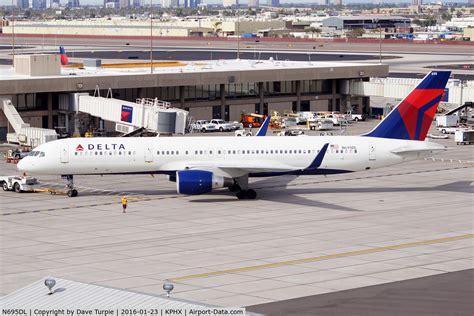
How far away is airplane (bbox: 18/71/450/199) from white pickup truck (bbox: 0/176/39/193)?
277 cm

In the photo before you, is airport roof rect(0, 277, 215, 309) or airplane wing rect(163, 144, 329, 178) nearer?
airport roof rect(0, 277, 215, 309)

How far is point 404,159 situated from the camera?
65.8m

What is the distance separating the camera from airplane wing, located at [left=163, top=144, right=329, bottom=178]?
63.0 m

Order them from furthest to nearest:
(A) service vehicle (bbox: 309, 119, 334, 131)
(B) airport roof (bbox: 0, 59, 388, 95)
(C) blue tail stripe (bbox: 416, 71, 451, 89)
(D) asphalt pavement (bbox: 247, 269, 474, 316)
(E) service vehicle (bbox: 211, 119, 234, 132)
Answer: (A) service vehicle (bbox: 309, 119, 334, 131) → (E) service vehicle (bbox: 211, 119, 234, 132) → (B) airport roof (bbox: 0, 59, 388, 95) → (C) blue tail stripe (bbox: 416, 71, 451, 89) → (D) asphalt pavement (bbox: 247, 269, 474, 316)

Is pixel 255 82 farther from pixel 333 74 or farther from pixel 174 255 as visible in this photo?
pixel 174 255

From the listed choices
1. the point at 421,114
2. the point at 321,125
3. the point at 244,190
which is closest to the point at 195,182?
the point at 244,190

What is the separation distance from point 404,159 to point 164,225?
724 inches

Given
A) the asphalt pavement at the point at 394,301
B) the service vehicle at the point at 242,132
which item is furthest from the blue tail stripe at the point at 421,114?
the service vehicle at the point at 242,132

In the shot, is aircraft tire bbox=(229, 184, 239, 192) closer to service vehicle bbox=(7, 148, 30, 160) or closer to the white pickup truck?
the white pickup truck

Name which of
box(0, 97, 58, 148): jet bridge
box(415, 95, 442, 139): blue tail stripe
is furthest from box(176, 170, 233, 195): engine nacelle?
box(0, 97, 58, 148): jet bridge

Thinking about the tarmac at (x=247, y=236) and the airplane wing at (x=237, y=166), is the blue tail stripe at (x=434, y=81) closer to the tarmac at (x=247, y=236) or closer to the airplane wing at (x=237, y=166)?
the tarmac at (x=247, y=236)

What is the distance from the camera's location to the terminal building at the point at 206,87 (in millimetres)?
99812

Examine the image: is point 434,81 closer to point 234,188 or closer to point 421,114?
point 421,114

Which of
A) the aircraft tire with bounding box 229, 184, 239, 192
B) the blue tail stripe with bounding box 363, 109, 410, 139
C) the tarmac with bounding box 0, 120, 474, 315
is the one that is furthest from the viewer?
the blue tail stripe with bounding box 363, 109, 410, 139
